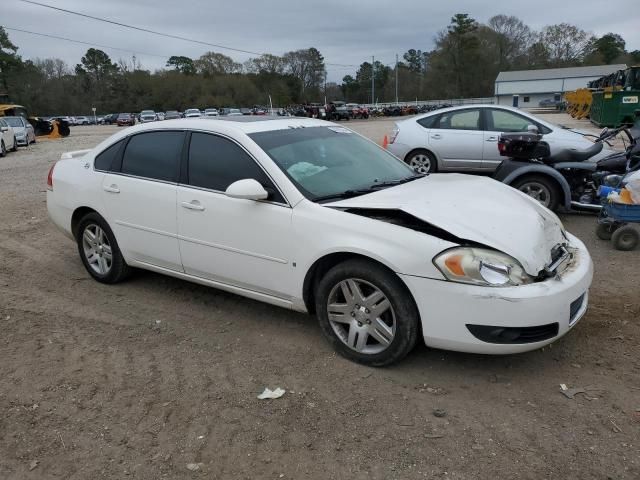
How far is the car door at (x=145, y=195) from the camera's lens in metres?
4.40

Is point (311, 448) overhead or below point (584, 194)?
below

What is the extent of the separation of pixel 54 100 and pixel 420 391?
96.8m

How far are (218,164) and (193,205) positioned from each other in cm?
37

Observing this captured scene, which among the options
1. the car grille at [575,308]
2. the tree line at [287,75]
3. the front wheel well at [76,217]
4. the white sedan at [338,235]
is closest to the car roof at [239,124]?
the white sedan at [338,235]

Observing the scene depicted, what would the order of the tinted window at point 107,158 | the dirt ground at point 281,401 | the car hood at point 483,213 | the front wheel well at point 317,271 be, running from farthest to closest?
the tinted window at point 107,158
the front wheel well at point 317,271
the car hood at point 483,213
the dirt ground at point 281,401

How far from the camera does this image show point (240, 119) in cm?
466

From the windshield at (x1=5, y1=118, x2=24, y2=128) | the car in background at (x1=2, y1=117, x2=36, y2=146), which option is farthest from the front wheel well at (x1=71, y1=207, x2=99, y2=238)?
the windshield at (x1=5, y1=118, x2=24, y2=128)

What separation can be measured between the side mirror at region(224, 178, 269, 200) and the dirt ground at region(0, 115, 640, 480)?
3.56ft

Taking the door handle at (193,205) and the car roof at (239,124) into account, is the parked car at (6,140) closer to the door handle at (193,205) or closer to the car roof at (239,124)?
the car roof at (239,124)

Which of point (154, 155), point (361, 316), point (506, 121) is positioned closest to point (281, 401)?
point (361, 316)

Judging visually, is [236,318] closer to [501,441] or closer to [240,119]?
[240,119]

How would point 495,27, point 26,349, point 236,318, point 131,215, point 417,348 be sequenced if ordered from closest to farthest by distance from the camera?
point 417,348
point 26,349
point 236,318
point 131,215
point 495,27

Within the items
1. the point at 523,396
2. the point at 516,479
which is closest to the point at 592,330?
the point at 523,396

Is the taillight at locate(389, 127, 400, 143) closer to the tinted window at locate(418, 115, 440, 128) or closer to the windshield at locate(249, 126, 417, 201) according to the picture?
the tinted window at locate(418, 115, 440, 128)
